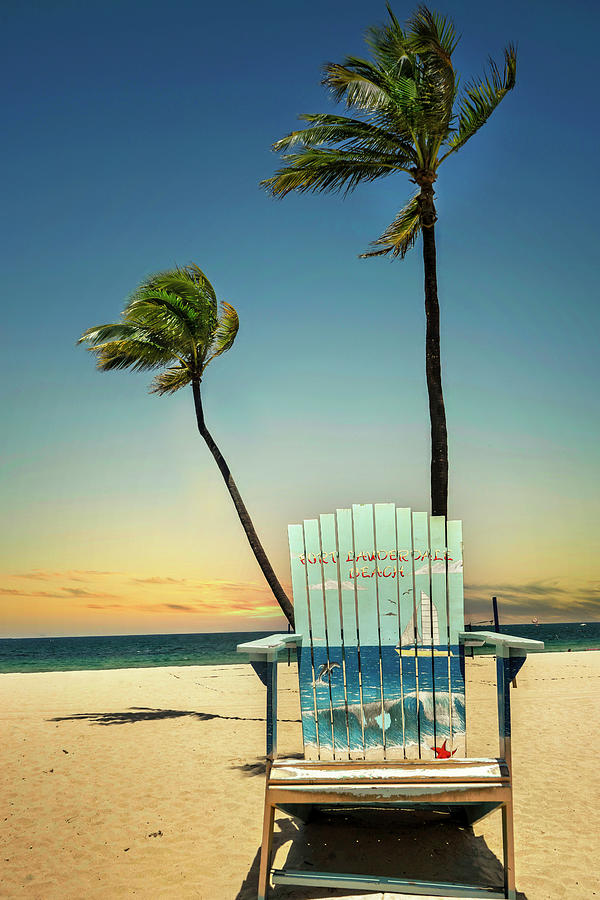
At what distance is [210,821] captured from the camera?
4.59m

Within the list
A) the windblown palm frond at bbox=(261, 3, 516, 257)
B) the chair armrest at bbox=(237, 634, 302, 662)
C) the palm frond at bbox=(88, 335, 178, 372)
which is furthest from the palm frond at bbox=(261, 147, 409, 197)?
the chair armrest at bbox=(237, 634, 302, 662)

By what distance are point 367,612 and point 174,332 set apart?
7437 mm

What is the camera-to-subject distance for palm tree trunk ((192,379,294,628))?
8.53m

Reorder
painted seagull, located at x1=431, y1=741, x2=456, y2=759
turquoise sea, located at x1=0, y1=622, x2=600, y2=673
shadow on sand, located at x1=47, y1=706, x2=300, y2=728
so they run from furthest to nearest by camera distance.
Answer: turquoise sea, located at x1=0, y1=622, x2=600, y2=673 < shadow on sand, located at x1=47, y1=706, x2=300, y2=728 < painted seagull, located at x1=431, y1=741, x2=456, y2=759

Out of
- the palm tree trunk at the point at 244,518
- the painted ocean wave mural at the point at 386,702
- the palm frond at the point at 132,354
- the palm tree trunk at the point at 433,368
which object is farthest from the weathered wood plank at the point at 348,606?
the palm frond at the point at 132,354

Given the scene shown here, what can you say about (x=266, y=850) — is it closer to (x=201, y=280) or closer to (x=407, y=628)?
(x=407, y=628)

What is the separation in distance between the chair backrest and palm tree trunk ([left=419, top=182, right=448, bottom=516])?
9.73 ft

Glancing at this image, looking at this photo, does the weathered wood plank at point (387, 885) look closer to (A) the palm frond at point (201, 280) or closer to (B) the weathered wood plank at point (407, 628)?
(B) the weathered wood plank at point (407, 628)

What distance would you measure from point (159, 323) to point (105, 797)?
22.7 ft

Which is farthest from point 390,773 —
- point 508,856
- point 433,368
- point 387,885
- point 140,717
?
point 140,717

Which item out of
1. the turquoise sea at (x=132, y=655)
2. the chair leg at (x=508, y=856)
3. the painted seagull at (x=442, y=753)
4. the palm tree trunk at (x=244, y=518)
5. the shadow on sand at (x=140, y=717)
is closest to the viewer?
the chair leg at (x=508, y=856)

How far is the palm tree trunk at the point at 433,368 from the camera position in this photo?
6.73m

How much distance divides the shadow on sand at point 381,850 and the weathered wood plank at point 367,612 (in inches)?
28.7

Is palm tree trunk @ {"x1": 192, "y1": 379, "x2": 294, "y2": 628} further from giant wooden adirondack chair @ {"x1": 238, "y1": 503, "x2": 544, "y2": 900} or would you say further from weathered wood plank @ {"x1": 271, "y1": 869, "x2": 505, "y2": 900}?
weathered wood plank @ {"x1": 271, "y1": 869, "x2": 505, "y2": 900}
